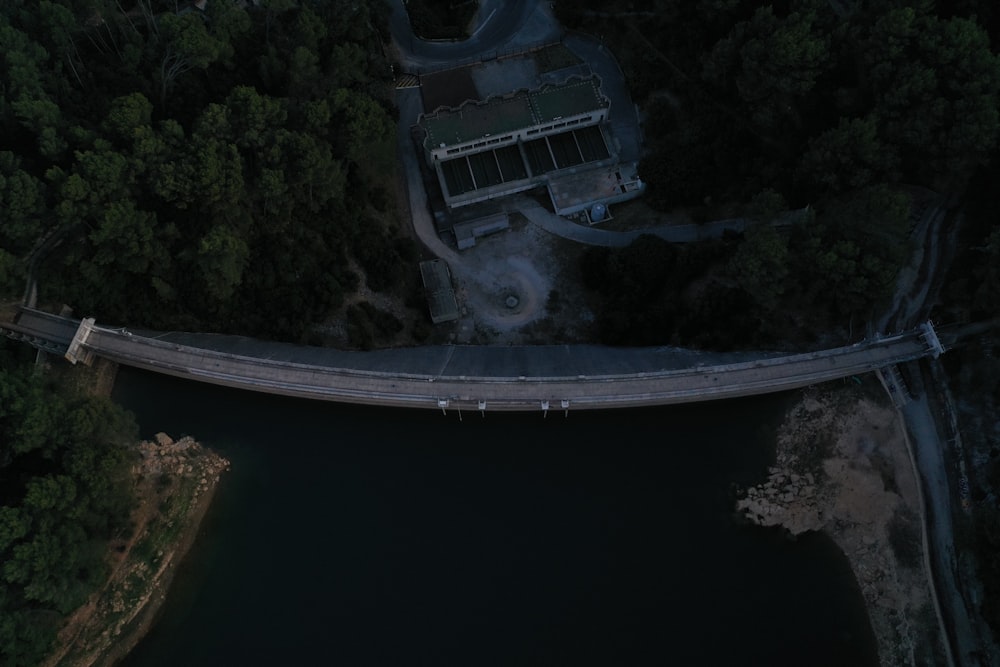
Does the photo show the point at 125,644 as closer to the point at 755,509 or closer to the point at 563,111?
the point at 755,509

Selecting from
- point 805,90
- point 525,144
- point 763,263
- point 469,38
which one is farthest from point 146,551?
point 805,90

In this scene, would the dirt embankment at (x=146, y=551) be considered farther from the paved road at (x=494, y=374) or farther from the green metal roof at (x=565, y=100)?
the green metal roof at (x=565, y=100)

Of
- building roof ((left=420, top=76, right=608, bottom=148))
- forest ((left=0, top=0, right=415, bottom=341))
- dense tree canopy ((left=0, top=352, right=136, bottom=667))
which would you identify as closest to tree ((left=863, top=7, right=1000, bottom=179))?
building roof ((left=420, top=76, right=608, bottom=148))

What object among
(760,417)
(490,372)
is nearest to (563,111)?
(490,372)

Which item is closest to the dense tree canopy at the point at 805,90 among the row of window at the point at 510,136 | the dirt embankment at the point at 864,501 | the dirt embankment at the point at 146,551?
the row of window at the point at 510,136

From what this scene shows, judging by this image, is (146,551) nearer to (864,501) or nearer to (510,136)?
(510,136)

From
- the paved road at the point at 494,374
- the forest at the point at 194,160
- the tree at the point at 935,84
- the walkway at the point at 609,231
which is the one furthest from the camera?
the walkway at the point at 609,231

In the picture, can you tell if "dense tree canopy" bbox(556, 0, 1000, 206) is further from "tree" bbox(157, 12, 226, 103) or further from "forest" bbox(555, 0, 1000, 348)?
"tree" bbox(157, 12, 226, 103)
